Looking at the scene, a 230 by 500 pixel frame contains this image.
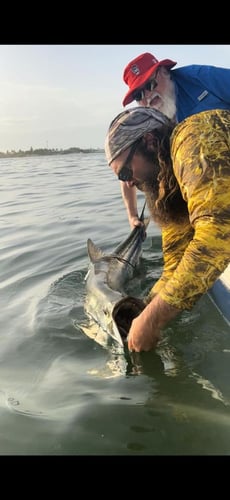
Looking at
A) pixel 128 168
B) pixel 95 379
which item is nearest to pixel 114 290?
pixel 95 379

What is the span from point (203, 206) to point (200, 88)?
2296 mm

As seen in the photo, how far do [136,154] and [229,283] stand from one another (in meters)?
1.68

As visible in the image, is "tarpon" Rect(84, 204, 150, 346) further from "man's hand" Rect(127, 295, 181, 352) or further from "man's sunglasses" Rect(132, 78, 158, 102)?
"man's sunglasses" Rect(132, 78, 158, 102)

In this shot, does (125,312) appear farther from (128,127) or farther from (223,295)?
(128,127)

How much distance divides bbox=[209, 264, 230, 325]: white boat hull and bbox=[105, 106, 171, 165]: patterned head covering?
1.69 meters

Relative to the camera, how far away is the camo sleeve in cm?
278

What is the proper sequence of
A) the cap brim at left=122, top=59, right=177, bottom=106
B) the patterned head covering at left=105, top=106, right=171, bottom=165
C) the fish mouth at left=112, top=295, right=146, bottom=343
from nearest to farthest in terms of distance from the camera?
1. the patterned head covering at left=105, top=106, right=171, bottom=165
2. the fish mouth at left=112, top=295, right=146, bottom=343
3. the cap brim at left=122, top=59, right=177, bottom=106

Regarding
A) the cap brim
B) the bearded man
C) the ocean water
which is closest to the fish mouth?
the ocean water

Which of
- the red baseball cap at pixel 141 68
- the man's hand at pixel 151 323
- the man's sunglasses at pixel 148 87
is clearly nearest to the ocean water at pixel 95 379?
the man's hand at pixel 151 323

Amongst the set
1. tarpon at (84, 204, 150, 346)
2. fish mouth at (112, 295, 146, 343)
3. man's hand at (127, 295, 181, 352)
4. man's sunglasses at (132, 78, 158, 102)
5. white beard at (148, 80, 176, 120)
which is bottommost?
tarpon at (84, 204, 150, 346)

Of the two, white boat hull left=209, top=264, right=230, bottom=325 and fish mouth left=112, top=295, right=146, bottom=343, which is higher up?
fish mouth left=112, top=295, right=146, bottom=343

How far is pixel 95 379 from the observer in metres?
3.54

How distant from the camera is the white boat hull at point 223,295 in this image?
444 cm
